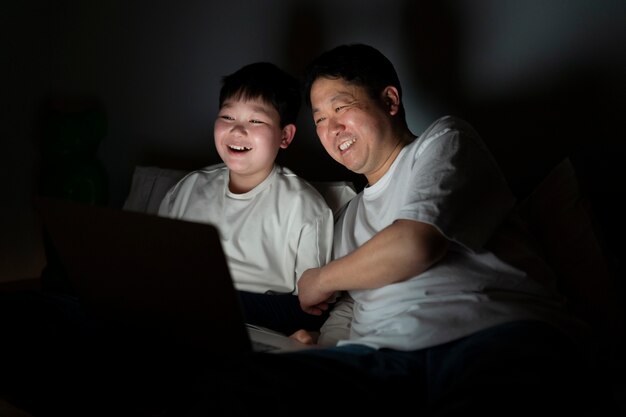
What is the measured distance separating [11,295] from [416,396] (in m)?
0.87

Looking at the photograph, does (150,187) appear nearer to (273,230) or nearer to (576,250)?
(273,230)

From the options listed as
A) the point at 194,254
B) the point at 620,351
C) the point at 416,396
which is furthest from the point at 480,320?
the point at 194,254

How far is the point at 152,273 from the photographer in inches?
42.0

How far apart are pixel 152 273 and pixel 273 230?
65 centimetres

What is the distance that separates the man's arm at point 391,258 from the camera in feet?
3.95

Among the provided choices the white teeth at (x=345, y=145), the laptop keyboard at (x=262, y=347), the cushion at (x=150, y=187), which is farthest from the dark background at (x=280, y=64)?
the laptop keyboard at (x=262, y=347)

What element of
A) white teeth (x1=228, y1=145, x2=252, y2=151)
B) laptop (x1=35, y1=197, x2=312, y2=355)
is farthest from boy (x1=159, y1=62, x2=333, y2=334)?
laptop (x1=35, y1=197, x2=312, y2=355)

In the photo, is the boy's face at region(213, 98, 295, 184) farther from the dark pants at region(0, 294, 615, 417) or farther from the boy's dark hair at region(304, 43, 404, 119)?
the dark pants at region(0, 294, 615, 417)

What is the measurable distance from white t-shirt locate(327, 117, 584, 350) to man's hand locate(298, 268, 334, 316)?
0.32 ft

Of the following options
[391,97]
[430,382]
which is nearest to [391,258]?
[430,382]

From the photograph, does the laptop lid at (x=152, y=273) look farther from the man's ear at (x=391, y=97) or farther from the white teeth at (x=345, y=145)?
the man's ear at (x=391, y=97)

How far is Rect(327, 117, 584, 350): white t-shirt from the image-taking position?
1182 millimetres

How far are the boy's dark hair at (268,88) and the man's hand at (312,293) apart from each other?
50cm

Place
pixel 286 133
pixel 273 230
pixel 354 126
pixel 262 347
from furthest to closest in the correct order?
pixel 286 133 → pixel 273 230 → pixel 354 126 → pixel 262 347
